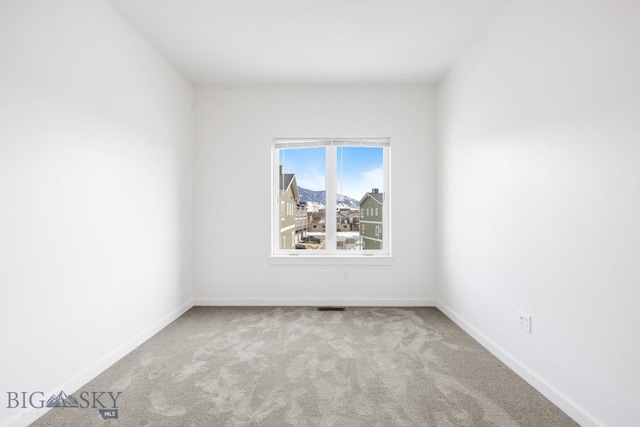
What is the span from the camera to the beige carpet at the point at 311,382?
1776 millimetres

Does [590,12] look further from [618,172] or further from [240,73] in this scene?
[240,73]

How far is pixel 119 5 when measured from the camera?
7.87ft

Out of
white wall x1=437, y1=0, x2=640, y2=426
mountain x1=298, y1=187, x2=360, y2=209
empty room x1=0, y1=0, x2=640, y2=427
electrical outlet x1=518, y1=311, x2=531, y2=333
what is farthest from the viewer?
mountain x1=298, y1=187, x2=360, y2=209

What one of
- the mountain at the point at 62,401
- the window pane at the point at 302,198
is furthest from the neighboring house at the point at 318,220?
the mountain at the point at 62,401

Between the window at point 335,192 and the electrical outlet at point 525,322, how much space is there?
1.92 meters

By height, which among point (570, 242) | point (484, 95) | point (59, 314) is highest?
point (484, 95)

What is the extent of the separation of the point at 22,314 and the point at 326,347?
2.03 m

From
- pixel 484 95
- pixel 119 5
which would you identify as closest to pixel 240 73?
pixel 119 5

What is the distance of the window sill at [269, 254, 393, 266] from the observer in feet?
12.7

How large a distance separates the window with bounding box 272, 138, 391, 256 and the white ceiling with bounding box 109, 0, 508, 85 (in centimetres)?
88

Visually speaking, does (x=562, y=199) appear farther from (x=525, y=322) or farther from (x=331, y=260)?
(x=331, y=260)

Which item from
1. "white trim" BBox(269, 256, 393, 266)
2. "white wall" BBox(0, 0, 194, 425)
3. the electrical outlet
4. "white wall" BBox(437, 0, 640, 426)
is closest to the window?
"white trim" BBox(269, 256, 393, 266)

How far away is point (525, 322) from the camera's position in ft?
7.13

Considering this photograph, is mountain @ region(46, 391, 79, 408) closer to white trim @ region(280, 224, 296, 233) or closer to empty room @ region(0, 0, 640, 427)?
empty room @ region(0, 0, 640, 427)
